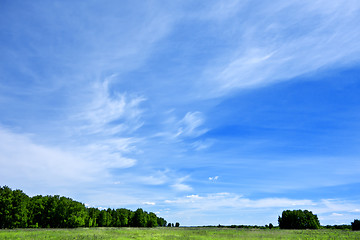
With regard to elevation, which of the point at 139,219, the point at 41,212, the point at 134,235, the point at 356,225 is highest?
the point at 356,225

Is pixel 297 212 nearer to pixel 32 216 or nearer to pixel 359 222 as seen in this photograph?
pixel 359 222

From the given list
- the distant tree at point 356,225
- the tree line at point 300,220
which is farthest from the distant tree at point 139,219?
the distant tree at point 356,225

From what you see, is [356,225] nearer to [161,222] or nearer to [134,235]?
[134,235]

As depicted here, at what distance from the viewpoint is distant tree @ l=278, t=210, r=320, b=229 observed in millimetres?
109938

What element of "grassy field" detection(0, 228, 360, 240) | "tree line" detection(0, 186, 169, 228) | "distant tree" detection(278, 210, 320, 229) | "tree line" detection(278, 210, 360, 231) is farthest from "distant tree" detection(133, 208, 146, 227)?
"grassy field" detection(0, 228, 360, 240)

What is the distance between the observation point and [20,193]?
234 ft

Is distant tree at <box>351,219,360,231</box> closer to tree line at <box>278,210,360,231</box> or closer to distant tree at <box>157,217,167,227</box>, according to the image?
tree line at <box>278,210,360,231</box>

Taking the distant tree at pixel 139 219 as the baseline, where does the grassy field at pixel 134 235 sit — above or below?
below

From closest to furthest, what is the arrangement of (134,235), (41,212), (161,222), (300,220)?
1. (134,235)
2. (41,212)
3. (300,220)
4. (161,222)

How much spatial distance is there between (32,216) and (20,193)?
10956 mm

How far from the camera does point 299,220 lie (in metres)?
111

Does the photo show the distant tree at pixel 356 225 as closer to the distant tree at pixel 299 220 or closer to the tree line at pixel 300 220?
the tree line at pixel 300 220

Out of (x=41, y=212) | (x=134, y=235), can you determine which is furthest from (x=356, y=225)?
(x=41, y=212)

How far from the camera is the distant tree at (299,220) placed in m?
110
